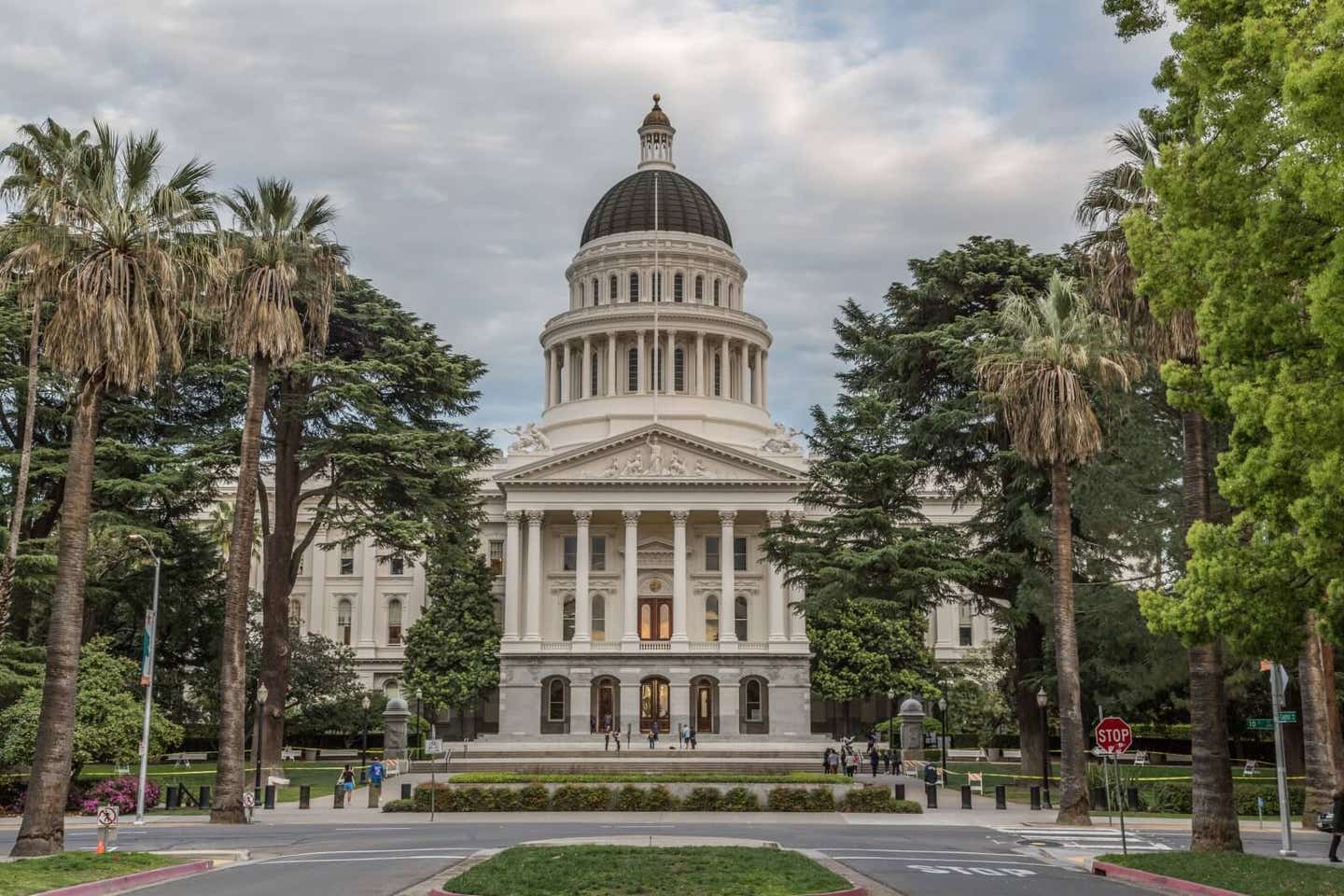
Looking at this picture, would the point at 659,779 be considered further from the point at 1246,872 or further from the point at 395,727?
the point at 1246,872

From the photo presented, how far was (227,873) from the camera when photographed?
20656mm

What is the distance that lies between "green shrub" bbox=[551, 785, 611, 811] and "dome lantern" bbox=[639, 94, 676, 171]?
73.4 meters

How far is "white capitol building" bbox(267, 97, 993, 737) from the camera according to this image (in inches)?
2931

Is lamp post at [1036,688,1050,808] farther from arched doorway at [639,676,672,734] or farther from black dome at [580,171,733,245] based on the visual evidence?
black dome at [580,171,733,245]

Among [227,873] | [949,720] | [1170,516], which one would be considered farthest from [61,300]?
[949,720]

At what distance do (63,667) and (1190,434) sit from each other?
63.4ft

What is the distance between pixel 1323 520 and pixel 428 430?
138ft

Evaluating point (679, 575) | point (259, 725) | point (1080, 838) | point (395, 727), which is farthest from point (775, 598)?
point (1080, 838)

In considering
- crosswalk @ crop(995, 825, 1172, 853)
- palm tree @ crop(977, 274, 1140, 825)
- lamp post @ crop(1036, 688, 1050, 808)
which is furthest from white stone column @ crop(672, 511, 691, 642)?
crosswalk @ crop(995, 825, 1172, 853)

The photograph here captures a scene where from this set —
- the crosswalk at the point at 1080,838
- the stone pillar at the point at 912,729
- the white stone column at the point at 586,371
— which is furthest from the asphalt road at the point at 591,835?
the white stone column at the point at 586,371

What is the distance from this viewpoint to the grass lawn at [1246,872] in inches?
669

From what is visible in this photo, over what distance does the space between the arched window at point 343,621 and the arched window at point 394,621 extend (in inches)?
107

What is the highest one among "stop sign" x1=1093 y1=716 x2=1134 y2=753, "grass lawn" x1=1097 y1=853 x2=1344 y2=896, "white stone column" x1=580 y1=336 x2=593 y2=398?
"white stone column" x1=580 y1=336 x2=593 y2=398

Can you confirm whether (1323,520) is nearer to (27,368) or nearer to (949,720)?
(27,368)
